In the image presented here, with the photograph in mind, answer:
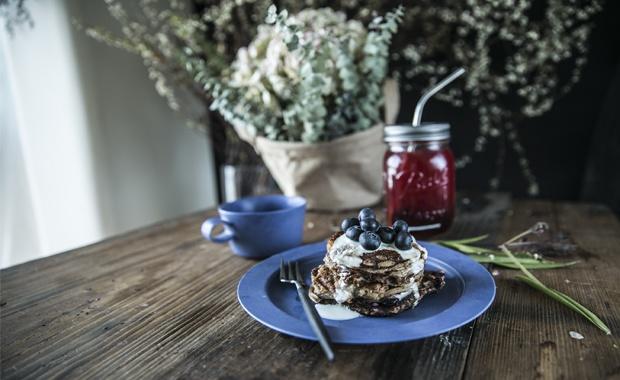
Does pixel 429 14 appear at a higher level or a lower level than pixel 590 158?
higher

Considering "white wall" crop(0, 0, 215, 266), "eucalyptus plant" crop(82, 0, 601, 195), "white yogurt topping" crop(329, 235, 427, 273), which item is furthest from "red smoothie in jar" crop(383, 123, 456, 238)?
"white wall" crop(0, 0, 215, 266)

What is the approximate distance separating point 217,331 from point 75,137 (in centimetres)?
136

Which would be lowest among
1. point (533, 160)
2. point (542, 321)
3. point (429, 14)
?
point (542, 321)

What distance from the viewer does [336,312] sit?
1.67ft

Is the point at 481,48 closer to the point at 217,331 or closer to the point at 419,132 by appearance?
the point at 419,132

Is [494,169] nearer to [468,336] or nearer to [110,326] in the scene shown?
[468,336]

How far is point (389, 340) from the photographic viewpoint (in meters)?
0.41

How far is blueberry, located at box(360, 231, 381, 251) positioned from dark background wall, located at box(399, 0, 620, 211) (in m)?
1.32

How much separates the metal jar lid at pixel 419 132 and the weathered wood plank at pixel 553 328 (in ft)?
0.94

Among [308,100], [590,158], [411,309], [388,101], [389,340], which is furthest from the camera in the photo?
[590,158]

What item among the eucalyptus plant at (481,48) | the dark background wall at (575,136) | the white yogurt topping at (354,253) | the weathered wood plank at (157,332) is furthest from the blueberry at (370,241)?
the dark background wall at (575,136)

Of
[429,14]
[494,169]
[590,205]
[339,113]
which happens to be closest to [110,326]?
[339,113]

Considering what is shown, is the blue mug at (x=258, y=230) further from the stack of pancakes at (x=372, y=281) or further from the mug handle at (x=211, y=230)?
the stack of pancakes at (x=372, y=281)

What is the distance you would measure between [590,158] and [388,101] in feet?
3.28
